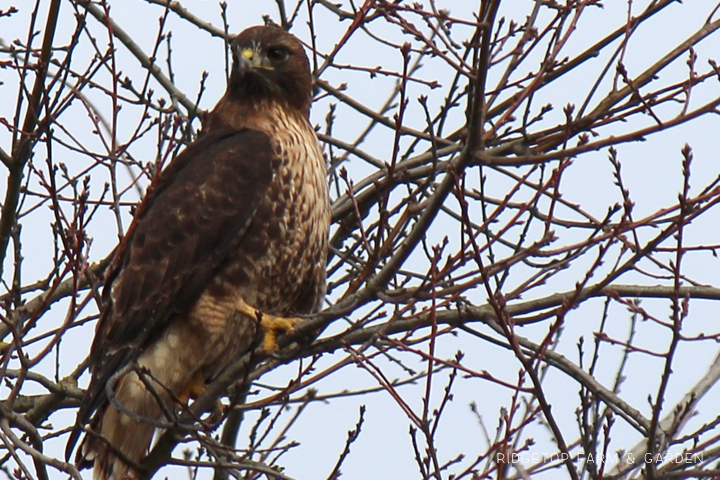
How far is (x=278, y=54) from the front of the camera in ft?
19.0

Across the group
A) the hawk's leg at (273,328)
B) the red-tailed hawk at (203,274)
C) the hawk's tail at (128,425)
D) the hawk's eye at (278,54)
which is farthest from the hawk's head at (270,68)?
the hawk's tail at (128,425)

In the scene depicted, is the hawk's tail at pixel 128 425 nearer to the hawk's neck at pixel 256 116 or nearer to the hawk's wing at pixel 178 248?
the hawk's wing at pixel 178 248

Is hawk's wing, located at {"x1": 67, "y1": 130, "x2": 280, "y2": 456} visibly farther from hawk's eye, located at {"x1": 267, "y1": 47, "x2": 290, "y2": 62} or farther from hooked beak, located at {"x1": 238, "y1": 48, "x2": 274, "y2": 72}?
hawk's eye, located at {"x1": 267, "y1": 47, "x2": 290, "y2": 62}

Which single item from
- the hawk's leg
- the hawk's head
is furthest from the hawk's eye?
the hawk's leg

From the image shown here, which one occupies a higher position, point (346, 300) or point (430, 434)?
point (346, 300)

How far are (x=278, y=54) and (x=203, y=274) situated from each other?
1.44m

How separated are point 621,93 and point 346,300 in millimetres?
1471

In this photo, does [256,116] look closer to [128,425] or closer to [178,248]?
[178,248]

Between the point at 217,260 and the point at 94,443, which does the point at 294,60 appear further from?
the point at 94,443

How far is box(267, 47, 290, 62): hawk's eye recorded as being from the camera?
5.73 metres

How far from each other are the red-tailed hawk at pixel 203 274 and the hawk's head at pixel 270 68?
0.53m

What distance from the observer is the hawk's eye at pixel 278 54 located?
5.73m

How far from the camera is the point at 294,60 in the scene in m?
5.87

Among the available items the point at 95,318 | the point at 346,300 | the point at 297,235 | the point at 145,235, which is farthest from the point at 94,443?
the point at 346,300
